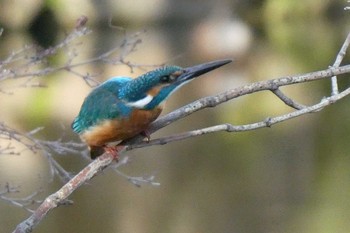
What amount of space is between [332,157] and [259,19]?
7744 millimetres

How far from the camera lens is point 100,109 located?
1.34 meters

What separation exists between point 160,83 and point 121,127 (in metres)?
0.13

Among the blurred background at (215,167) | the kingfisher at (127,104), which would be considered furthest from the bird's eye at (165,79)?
the blurred background at (215,167)

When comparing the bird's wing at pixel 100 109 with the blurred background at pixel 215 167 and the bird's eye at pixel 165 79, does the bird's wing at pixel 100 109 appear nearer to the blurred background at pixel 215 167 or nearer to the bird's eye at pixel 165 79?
the bird's eye at pixel 165 79

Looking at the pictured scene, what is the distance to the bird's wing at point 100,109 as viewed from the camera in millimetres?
1310

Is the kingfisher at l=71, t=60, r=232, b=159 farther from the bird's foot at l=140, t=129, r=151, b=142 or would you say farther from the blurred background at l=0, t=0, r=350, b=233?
the blurred background at l=0, t=0, r=350, b=233

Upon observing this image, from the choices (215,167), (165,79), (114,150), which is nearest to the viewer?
(165,79)

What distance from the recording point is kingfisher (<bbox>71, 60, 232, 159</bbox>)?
123 cm

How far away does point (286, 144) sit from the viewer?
18.2 ft

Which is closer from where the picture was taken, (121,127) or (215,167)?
(121,127)

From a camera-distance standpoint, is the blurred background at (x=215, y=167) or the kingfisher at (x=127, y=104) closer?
the kingfisher at (x=127, y=104)

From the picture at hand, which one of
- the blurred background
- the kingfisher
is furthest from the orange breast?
the blurred background

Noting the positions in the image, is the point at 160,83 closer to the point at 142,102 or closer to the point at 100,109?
the point at 142,102

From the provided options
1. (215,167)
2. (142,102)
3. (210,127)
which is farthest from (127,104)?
(215,167)
